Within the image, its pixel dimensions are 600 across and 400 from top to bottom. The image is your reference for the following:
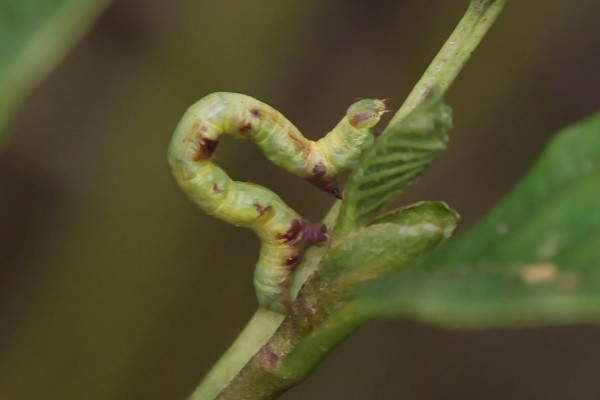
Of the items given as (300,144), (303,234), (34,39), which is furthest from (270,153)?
(34,39)

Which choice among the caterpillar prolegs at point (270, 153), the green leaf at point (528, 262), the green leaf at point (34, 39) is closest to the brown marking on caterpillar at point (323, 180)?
the caterpillar prolegs at point (270, 153)

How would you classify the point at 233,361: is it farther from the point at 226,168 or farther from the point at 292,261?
the point at 226,168

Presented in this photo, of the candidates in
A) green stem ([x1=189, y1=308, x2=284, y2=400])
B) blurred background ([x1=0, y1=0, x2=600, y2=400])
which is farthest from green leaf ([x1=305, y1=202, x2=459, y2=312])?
blurred background ([x1=0, y1=0, x2=600, y2=400])

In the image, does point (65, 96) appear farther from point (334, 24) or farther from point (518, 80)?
point (518, 80)

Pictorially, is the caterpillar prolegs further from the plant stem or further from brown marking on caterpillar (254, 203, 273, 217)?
the plant stem

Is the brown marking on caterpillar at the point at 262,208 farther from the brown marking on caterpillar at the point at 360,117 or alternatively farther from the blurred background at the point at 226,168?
the blurred background at the point at 226,168
